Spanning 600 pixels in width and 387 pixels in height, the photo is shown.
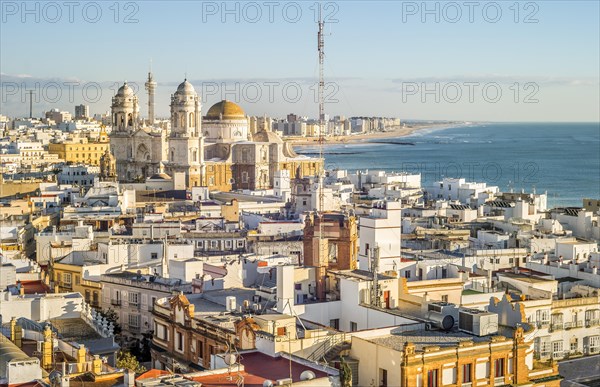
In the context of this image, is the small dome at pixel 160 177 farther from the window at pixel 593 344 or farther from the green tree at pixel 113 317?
the window at pixel 593 344

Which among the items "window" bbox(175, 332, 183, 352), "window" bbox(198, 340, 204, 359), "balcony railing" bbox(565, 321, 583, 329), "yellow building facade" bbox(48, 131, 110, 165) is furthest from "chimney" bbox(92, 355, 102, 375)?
"yellow building facade" bbox(48, 131, 110, 165)

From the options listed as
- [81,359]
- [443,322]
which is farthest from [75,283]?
[443,322]

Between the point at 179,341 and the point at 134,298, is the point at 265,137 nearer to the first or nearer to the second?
the point at 134,298

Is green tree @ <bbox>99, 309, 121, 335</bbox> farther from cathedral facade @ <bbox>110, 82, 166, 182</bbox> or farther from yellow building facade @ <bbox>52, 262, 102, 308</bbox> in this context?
cathedral facade @ <bbox>110, 82, 166, 182</bbox>

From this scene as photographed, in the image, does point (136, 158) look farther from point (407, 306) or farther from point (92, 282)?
point (407, 306)

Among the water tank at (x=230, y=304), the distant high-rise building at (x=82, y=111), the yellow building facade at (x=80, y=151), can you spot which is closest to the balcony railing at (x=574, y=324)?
the water tank at (x=230, y=304)

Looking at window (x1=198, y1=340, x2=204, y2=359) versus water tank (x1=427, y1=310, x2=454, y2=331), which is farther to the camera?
window (x1=198, y1=340, x2=204, y2=359)
